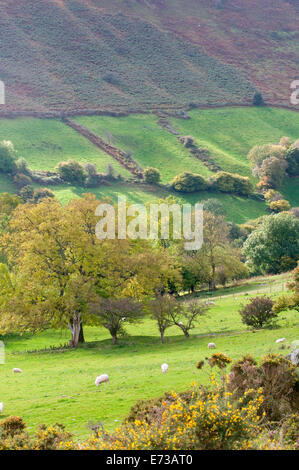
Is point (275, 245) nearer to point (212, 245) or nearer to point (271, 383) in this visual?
point (212, 245)

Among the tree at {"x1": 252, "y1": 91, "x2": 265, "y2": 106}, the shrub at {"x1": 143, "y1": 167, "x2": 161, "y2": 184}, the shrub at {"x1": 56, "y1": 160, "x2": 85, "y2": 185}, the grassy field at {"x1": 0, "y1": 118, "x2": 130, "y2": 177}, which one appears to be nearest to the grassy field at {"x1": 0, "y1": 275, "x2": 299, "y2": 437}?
the shrub at {"x1": 56, "y1": 160, "x2": 85, "y2": 185}

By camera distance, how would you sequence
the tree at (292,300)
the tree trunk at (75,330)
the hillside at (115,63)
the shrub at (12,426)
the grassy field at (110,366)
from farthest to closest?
the hillside at (115,63), the tree trunk at (75,330), the tree at (292,300), the grassy field at (110,366), the shrub at (12,426)

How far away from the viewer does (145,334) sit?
44.8 m

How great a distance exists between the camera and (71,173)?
342ft

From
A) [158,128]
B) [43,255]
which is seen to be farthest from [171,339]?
[158,128]

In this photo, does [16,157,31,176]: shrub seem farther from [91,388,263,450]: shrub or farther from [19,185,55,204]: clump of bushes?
[91,388,263,450]: shrub

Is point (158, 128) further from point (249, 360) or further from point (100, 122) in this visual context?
point (249, 360)

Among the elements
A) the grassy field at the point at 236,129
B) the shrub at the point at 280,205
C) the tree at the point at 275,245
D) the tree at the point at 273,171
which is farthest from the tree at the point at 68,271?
the grassy field at the point at 236,129

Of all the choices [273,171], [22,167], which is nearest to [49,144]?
[22,167]

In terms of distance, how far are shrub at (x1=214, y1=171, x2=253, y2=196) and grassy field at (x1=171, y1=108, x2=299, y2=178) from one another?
8100 millimetres

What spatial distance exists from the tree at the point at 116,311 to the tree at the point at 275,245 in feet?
118

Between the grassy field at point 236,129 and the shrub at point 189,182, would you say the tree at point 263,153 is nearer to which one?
the grassy field at point 236,129

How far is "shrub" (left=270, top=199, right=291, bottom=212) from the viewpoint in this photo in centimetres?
10362

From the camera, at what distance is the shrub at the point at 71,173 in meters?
104
